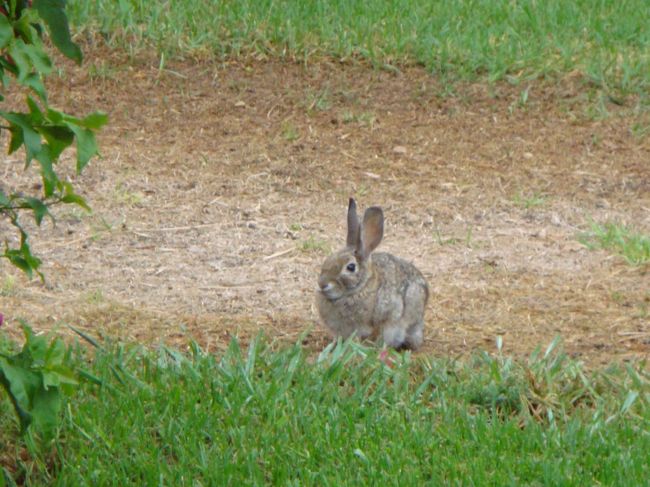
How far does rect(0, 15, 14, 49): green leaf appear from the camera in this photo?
3146mm

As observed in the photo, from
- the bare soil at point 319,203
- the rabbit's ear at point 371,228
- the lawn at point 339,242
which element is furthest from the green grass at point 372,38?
the rabbit's ear at point 371,228

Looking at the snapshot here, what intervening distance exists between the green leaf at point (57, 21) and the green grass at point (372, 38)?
21.2ft

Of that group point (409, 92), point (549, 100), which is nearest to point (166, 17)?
point (409, 92)

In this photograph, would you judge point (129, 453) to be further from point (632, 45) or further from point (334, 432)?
point (632, 45)

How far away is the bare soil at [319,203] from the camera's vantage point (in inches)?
243

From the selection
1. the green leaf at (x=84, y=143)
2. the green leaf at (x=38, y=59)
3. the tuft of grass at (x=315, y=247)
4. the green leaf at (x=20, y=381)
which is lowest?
the tuft of grass at (x=315, y=247)

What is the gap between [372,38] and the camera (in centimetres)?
982

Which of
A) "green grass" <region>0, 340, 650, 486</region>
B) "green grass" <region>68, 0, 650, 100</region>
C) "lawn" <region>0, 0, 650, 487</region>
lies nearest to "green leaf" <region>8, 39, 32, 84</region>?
"lawn" <region>0, 0, 650, 487</region>

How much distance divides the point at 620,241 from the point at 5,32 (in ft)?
15.6

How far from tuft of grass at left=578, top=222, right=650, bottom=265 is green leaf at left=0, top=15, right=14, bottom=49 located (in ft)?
14.8

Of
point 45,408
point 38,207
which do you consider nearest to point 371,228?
point 38,207

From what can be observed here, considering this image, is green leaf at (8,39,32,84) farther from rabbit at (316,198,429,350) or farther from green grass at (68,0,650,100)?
green grass at (68,0,650,100)

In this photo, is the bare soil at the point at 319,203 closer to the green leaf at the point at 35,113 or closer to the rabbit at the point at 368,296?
the rabbit at the point at 368,296

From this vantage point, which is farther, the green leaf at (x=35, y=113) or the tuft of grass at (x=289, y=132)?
the tuft of grass at (x=289, y=132)
